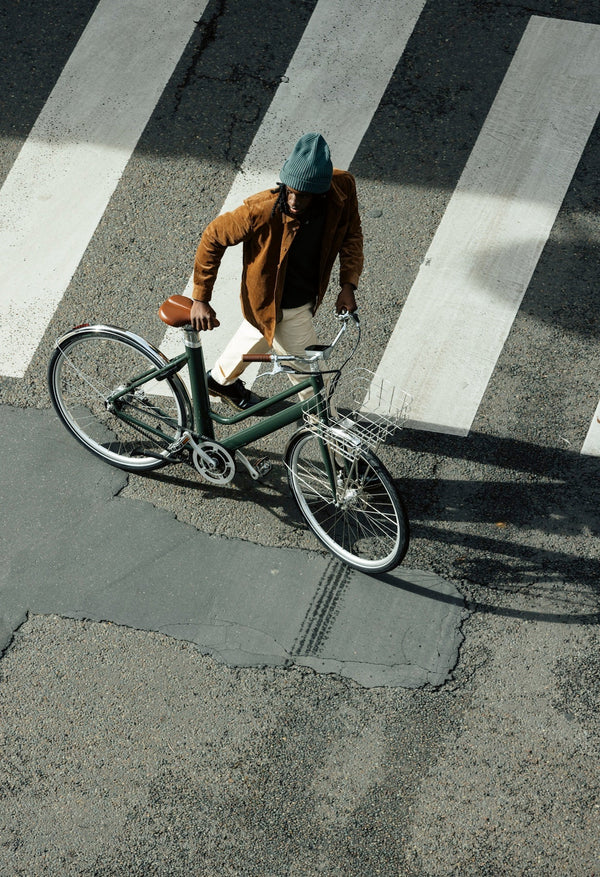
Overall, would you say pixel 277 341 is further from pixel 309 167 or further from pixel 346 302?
pixel 309 167

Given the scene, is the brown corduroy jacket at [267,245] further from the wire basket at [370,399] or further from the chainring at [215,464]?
the wire basket at [370,399]

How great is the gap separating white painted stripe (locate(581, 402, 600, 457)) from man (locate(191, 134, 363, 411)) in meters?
1.88

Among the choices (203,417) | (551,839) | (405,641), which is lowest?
(551,839)

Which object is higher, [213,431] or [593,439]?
[213,431]

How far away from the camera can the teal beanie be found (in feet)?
13.6

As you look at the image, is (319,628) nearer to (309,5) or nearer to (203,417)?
(203,417)

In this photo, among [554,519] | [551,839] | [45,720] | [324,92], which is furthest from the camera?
[324,92]

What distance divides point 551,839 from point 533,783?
273mm

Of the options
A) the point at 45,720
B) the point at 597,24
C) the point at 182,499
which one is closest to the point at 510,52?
the point at 597,24

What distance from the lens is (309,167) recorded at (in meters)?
4.14

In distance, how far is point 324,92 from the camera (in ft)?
22.6

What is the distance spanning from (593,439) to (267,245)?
250 cm

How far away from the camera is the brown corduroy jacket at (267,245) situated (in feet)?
14.6

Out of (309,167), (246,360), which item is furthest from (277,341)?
(309,167)
